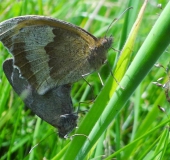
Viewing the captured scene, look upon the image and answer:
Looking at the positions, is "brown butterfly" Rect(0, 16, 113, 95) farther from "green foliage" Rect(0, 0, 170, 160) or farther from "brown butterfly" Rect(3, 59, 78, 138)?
"green foliage" Rect(0, 0, 170, 160)

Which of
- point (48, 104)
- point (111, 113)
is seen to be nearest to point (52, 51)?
point (48, 104)

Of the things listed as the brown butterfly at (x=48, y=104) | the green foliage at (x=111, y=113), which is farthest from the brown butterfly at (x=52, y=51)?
the green foliage at (x=111, y=113)

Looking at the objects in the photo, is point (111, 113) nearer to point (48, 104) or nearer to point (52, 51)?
point (48, 104)

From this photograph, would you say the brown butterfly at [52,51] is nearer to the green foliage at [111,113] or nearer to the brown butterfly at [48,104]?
the brown butterfly at [48,104]

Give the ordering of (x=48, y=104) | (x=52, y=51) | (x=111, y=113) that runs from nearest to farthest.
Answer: (x=111, y=113)
(x=48, y=104)
(x=52, y=51)

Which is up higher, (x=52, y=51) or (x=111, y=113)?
(x=111, y=113)

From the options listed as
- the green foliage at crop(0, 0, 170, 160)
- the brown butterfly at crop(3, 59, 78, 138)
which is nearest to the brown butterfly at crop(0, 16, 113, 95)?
the brown butterfly at crop(3, 59, 78, 138)
